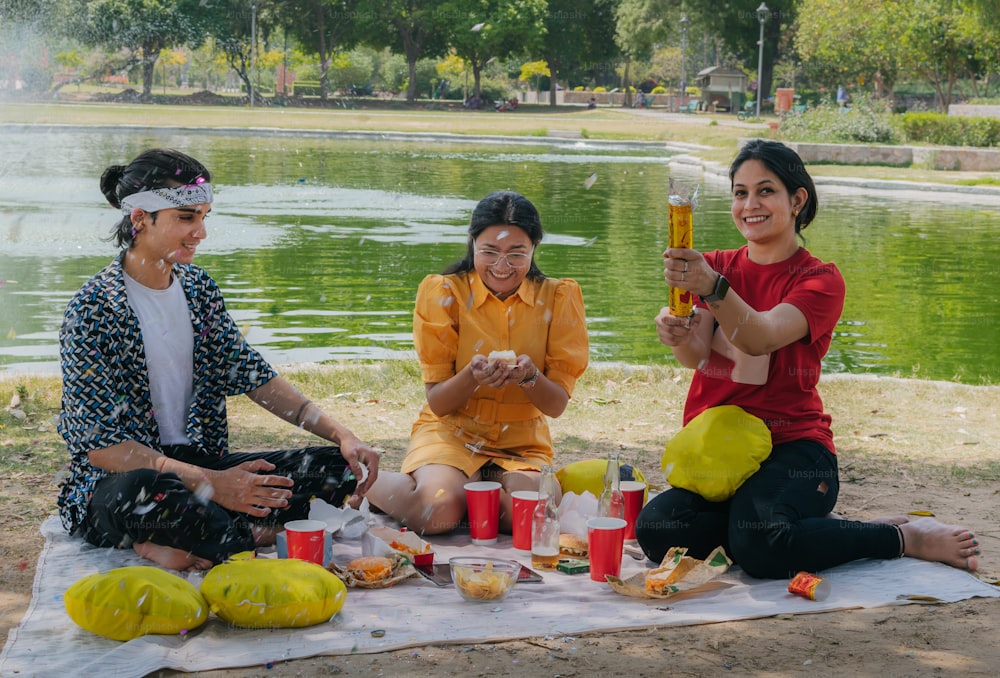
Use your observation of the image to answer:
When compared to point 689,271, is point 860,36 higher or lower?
higher

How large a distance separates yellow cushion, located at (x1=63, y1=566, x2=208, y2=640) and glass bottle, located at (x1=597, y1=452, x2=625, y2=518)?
5.07ft

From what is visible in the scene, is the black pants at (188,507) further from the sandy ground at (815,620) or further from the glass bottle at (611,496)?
the glass bottle at (611,496)

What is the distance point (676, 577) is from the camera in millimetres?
3949

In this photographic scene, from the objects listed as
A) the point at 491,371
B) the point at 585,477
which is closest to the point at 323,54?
the point at 585,477

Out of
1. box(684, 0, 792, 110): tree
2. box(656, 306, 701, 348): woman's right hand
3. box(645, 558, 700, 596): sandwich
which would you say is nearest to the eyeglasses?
box(656, 306, 701, 348): woman's right hand

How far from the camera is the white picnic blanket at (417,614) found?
3316 millimetres

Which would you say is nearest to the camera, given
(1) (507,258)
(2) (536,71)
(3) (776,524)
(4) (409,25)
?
(3) (776,524)

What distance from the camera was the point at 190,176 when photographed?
420 centimetres

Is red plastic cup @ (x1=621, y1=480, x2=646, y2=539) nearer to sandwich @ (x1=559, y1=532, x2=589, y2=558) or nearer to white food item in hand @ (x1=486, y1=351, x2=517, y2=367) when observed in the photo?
sandwich @ (x1=559, y1=532, x2=589, y2=558)

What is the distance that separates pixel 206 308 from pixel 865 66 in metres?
56.6

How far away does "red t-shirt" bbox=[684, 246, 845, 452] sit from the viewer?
4150 mm

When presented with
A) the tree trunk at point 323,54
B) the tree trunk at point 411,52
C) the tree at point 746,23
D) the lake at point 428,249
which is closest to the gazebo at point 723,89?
the tree at point 746,23

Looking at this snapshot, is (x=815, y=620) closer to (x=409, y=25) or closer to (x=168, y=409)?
(x=168, y=409)

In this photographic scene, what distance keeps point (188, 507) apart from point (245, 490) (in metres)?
0.20
